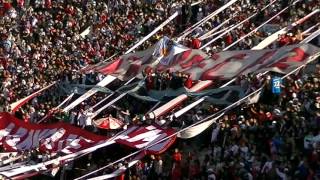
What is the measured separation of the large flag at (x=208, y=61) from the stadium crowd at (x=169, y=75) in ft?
1.84

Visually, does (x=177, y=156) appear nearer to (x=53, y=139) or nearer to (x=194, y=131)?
(x=194, y=131)

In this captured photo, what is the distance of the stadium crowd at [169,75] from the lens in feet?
60.4

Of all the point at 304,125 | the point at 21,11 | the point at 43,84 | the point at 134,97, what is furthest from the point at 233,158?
the point at 21,11

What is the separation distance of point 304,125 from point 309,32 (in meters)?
7.76

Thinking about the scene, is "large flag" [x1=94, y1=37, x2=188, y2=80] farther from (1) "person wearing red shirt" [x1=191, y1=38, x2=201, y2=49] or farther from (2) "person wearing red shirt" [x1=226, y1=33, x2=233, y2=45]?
(2) "person wearing red shirt" [x1=226, y1=33, x2=233, y2=45]

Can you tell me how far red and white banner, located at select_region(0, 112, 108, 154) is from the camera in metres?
22.2

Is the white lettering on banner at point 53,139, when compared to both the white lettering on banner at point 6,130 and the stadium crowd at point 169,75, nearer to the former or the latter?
the stadium crowd at point 169,75

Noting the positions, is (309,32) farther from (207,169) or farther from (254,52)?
(207,169)

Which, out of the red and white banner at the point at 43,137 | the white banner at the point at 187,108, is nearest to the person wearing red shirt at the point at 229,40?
the white banner at the point at 187,108

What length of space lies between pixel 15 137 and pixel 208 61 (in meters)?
6.58

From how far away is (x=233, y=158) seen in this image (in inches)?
748

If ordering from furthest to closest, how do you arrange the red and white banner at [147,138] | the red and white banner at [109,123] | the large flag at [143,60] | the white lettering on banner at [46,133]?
the large flag at [143,60]
the white lettering on banner at [46,133]
the red and white banner at [109,123]
the red and white banner at [147,138]

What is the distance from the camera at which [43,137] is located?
23656 millimetres

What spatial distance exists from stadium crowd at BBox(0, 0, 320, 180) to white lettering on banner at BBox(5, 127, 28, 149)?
5.45 feet
